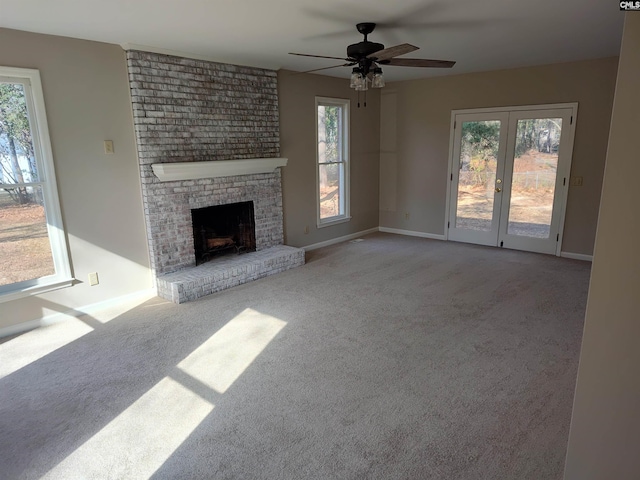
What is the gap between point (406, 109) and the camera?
6516 mm

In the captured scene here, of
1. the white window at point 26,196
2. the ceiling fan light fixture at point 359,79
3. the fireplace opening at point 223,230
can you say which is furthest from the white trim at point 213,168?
the ceiling fan light fixture at point 359,79

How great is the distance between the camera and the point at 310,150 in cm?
581

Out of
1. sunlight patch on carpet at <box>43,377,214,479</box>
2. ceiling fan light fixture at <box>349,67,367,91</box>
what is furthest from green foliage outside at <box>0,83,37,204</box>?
ceiling fan light fixture at <box>349,67,367,91</box>

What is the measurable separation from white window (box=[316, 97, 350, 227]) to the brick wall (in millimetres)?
953

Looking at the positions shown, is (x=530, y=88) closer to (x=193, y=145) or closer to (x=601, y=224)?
(x=193, y=145)

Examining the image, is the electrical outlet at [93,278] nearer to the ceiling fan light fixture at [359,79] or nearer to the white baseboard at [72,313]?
the white baseboard at [72,313]

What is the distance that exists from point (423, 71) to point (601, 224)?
199 inches

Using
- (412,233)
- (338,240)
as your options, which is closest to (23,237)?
(338,240)

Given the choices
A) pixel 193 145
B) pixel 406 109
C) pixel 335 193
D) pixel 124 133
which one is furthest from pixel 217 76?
pixel 406 109

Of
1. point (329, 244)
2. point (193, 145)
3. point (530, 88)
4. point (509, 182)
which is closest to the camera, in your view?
point (193, 145)

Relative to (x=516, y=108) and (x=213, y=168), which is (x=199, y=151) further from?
(x=516, y=108)

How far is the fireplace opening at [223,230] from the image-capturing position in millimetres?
4773

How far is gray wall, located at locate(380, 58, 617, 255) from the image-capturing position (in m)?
4.98

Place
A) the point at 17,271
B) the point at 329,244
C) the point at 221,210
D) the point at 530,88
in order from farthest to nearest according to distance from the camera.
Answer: the point at 329,244 < the point at 530,88 < the point at 221,210 < the point at 17,271
